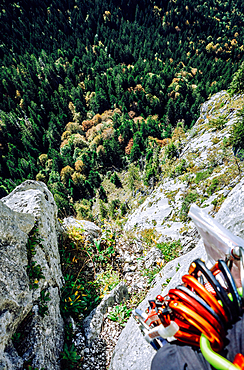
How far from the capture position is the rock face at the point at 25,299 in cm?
295

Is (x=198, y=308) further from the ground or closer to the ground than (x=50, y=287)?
further from the ground

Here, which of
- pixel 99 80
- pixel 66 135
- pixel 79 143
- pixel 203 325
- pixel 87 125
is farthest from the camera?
pixel 99 80

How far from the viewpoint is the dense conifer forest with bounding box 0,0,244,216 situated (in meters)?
60.2

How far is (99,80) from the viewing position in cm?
8419

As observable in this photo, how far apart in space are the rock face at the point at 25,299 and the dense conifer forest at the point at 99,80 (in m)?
31.5

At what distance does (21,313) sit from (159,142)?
59.4 metres

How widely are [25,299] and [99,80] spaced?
Result: 9645cm

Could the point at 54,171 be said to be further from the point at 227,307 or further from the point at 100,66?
the point at 100,66

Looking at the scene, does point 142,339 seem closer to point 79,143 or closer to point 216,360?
point 216,360

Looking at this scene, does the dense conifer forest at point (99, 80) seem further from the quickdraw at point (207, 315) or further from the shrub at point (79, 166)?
the quickdraw at point (207, 315)

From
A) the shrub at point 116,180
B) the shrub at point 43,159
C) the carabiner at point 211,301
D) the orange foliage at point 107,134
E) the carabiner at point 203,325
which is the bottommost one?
the shrub at point 43,159

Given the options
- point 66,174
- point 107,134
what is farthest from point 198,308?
point 107,134

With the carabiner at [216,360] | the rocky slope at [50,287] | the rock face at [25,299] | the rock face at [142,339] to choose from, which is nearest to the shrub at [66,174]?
the rocky slope at [50,287]

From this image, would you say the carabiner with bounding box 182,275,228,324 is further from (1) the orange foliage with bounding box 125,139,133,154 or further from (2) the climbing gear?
(1) the orange foliage with bounding box 125,139,133,154
